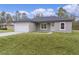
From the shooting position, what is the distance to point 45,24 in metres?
5.51

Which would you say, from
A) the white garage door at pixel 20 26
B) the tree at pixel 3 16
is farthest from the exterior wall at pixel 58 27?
the tree at pixel 3 16

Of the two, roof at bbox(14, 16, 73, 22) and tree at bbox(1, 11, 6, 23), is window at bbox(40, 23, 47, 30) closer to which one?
roof at bbox(14, 16, 73, 22)

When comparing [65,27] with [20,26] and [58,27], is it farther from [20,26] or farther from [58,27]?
[20,26]

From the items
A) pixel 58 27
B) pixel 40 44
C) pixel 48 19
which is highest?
pixel 48 19

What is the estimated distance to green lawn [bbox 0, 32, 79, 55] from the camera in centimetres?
544

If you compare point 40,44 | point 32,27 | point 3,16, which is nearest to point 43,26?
point 32,27

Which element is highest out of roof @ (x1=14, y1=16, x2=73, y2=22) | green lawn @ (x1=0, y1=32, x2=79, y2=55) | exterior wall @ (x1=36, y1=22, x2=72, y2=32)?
roof @ (x1=14, y1=16, x2=73, y2=22)

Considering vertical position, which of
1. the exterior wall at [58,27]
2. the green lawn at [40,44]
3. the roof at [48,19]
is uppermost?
the roof at [48,19]

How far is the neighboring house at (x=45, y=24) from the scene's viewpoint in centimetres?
547

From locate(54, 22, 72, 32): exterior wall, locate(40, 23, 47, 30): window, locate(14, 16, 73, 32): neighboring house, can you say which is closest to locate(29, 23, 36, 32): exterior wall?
locate(14, 16, 73, 32): neighboring house

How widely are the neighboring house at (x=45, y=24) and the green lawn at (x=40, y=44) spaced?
0.08 metres

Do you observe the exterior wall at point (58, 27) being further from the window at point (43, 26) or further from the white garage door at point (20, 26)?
Result: the white garage door at point (20, 26)

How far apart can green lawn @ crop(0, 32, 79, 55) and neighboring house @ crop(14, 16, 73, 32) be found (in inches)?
3.2

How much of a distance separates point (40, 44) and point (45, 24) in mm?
320
